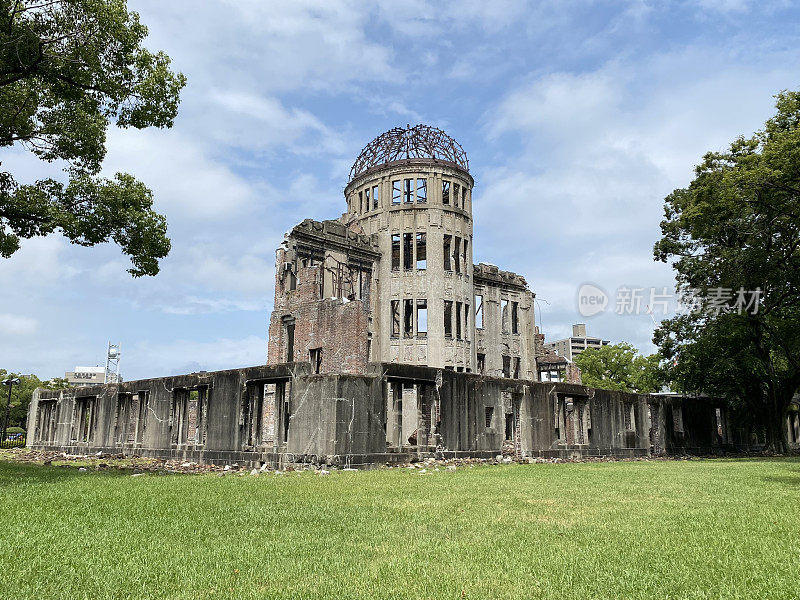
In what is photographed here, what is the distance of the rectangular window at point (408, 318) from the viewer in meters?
35.1

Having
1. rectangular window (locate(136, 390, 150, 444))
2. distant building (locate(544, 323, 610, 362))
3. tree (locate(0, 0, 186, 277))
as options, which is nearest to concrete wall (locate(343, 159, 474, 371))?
rectangular window (locate(136, 390, 150, 444))

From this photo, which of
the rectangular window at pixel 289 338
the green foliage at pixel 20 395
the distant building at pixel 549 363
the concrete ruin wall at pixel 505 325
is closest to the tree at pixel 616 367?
the distant building at pixel 549 363

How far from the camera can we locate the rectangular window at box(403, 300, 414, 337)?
35.1 m

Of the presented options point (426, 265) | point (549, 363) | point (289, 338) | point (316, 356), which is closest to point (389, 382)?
point (316, 356)

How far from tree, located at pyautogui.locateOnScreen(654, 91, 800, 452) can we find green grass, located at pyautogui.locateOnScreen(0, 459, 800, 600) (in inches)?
446

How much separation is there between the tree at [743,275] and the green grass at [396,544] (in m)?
11.3

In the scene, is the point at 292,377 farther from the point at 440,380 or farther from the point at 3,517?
the point at 3,517

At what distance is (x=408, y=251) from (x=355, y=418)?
2200cm

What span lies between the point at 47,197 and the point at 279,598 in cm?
1327

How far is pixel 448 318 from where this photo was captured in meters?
36.9

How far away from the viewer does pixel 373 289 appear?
35062 mm

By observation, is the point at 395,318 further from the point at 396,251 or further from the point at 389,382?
the point at 389,382

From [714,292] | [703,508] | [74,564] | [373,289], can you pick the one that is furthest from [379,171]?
[74,564]

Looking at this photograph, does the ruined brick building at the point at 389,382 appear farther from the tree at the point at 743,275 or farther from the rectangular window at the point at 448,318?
the tree at the point at 743,275
